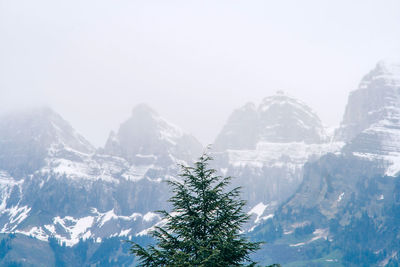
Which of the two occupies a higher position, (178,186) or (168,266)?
(178,186)

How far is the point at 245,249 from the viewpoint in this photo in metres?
30.2

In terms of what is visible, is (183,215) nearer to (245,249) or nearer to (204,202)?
(204,202)

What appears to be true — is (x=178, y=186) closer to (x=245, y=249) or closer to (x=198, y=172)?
(x=198, y=172)

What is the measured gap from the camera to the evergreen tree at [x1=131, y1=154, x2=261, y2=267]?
29.8 metres

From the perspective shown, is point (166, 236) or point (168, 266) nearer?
point (168, 266)

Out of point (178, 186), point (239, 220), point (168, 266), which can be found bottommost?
point (168, 266)

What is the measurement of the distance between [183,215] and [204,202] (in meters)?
1.41

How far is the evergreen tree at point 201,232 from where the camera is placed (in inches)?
1171

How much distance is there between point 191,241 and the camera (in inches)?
1206

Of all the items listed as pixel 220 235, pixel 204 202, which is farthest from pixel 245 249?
pixel 204 202

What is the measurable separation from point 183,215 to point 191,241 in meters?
1.90

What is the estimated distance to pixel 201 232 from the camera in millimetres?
31812

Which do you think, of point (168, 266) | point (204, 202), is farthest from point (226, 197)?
point (168, 266)

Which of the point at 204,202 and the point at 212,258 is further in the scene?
the point at 204,202
